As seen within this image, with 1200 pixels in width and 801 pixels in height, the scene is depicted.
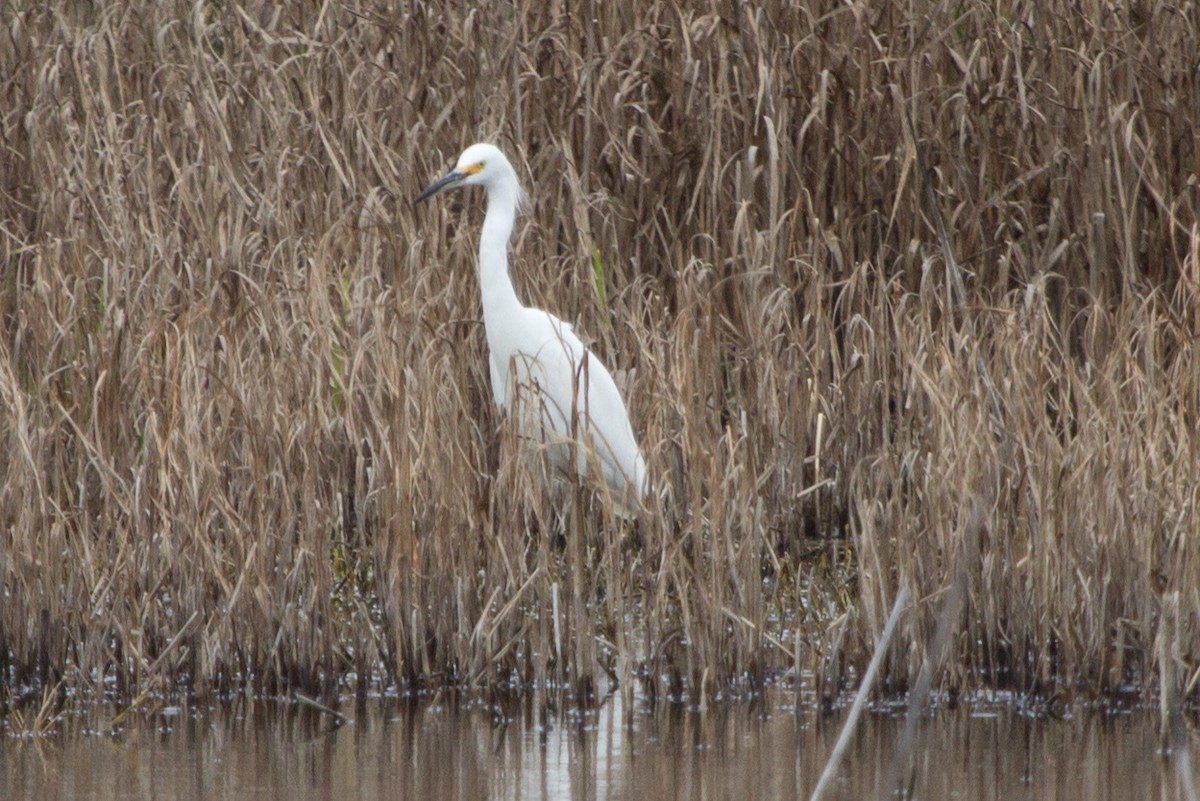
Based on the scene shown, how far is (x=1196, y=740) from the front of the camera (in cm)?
328

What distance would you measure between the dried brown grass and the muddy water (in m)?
0.12

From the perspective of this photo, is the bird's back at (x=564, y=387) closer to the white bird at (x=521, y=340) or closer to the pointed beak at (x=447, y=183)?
the white bird at (x=521, y=340)

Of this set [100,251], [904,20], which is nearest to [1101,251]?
[904,20]

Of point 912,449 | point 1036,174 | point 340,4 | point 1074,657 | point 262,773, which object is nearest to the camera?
point 262,773

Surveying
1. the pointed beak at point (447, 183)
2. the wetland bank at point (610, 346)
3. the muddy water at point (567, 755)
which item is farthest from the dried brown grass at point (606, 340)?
the pointed beak at point (447, 183)

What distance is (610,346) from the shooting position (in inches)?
195

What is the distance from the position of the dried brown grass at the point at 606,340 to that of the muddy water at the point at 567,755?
4.8 inches

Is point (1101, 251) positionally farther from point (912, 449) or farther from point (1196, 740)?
point (1196, 740)

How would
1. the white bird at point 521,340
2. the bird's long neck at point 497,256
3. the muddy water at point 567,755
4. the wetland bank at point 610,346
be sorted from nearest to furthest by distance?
the muddy water at point 567,755
the wetland bank at point 610,346
the white bird at point 521,340
the bird's long neck at point 497,256

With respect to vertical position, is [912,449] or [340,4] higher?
[340,4]

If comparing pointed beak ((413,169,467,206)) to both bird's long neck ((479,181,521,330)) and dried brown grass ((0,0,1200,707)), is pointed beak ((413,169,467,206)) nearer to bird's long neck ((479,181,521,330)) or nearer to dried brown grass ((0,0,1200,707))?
bird's long neck ((479,181,521,330))

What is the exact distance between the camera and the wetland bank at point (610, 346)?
3.62 m

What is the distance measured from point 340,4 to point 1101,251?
265 cm

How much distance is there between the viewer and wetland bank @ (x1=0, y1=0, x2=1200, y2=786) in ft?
11.9
